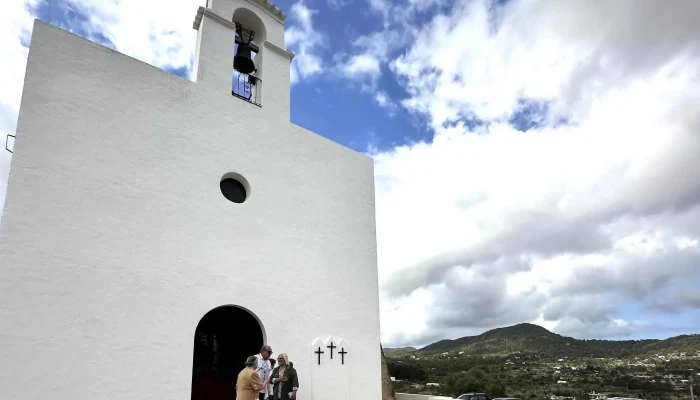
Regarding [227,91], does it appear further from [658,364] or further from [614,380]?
[658,364]

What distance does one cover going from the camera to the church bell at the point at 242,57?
10.5 m

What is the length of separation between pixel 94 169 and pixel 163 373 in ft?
10.4

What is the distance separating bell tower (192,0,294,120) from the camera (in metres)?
9.60

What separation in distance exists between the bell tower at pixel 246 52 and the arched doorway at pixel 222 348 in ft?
13.2

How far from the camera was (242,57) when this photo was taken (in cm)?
1051

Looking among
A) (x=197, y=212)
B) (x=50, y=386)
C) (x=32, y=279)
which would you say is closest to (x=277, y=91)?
(x=197, y=212)

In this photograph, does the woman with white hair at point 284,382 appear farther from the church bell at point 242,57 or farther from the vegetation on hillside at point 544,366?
the vegetation on hillside at point 544,366

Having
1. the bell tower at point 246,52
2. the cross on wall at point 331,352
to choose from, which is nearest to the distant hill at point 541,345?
the cross on wall at point 331,352

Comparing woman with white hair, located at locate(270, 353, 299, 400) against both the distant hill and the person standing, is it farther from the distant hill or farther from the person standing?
the distant hill

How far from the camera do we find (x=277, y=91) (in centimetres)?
1047

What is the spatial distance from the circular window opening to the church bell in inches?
103

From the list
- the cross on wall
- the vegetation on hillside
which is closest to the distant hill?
the vegetation on hillside

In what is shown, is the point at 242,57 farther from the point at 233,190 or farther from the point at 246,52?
the point at 233,190

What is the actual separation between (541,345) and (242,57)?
42806mm
